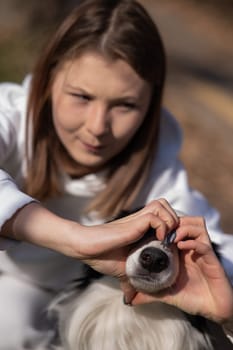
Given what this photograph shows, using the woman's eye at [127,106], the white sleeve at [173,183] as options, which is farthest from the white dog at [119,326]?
the woman's eye at [127,106]

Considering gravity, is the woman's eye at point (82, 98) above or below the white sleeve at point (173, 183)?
above

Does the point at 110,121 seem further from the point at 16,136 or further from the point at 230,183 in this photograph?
the point at 230,183

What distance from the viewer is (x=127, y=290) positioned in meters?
1.71

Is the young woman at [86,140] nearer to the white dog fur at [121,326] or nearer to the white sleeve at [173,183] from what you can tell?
the white sleeve at [173,183]

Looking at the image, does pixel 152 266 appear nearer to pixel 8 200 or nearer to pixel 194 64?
pixel 8 200

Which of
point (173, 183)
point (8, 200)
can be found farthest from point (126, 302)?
point (173, 183)

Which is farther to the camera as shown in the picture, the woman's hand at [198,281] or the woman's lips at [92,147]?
the woman's lips at [92,147]

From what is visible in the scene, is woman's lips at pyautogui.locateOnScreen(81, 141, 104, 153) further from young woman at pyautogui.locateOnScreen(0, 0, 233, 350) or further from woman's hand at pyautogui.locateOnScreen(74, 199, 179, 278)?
woman's hand at pyautogui.locateOnScreen(74, 199, 179, 278)

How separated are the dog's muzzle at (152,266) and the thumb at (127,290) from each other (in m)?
0.04

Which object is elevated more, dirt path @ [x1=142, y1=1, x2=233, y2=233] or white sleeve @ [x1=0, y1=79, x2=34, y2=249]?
white sleeve @ [x1=0, y1=79, x2=34, y2=249]

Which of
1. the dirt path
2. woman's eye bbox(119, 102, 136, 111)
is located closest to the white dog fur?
woman's eye bbox(119, 102, 136, 111)

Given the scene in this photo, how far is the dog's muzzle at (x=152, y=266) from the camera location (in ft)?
5.19

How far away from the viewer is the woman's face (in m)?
2.06

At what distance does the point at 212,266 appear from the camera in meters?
1.68
